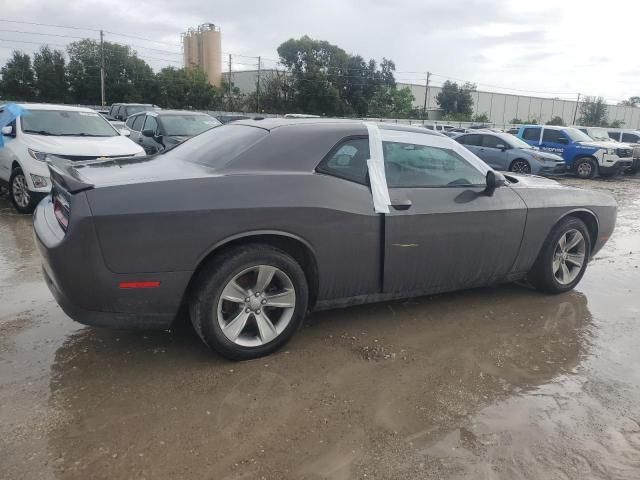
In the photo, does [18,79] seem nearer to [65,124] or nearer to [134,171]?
[65,124]

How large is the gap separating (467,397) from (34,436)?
238 cm

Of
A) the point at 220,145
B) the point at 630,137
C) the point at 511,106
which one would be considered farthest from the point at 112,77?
the point at 511,106

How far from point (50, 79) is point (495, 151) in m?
39.2

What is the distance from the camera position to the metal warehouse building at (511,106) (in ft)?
222

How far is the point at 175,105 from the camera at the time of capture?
4638 centimetres

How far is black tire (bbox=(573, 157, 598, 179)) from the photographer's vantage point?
55.9 ft

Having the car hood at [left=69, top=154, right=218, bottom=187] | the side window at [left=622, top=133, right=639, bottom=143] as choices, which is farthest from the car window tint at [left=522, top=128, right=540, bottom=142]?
the car hood at [left=69, top=154, right=218, bottom=187]

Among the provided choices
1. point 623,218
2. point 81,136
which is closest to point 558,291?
point 623,218

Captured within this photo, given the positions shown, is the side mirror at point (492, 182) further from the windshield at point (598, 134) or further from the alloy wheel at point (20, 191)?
the windshield at point (598, 134)

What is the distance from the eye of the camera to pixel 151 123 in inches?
444

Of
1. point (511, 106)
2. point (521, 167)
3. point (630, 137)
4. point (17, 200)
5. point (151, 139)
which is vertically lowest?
point (17, 200)

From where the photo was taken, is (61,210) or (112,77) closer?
(61,210)

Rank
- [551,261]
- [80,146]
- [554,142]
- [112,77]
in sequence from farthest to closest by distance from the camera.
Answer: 1. [112,77]
2. [554,142]
3. [80,146]
4. [551,261]

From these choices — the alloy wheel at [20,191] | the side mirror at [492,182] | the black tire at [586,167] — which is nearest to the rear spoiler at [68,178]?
the side mirror at [492,182]
